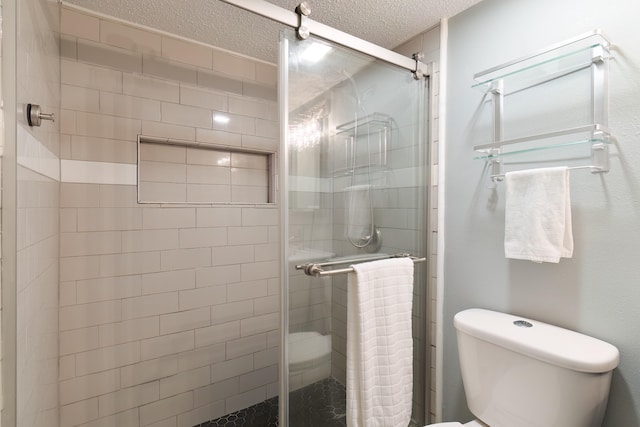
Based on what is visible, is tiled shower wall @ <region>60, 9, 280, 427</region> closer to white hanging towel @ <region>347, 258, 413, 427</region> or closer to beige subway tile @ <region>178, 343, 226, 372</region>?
beige subway tile @ <region>178, 343, 226, 372</region>

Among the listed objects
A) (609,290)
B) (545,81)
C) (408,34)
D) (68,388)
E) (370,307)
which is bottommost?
(68,388)

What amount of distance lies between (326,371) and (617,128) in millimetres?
1342

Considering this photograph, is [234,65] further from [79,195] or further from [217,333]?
[217,333]

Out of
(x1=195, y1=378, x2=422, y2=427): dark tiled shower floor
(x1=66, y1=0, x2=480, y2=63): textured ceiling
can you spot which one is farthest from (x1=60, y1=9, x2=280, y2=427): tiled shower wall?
(x1=195, y1=378, x2=422, y2=427): dark tiled shower floor

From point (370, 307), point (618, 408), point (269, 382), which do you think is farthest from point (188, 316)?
point (618, 408)

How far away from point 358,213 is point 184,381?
57.0 inches

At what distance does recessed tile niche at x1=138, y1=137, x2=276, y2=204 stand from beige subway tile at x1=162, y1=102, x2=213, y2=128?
121 millimetres

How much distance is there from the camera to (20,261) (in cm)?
81

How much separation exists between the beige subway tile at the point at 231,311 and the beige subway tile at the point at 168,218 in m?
0.55

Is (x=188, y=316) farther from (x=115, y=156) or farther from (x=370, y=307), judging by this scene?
(x=370, y=307)

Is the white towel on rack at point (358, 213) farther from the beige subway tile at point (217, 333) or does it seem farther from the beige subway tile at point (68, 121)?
the beige subway tile at point (68, 121)

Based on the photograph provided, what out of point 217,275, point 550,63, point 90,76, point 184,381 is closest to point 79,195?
point 90,76

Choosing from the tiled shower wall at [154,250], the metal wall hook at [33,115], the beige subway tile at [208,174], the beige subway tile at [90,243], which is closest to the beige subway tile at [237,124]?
the tiled shower wall at [154,250]

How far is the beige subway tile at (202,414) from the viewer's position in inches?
69.1
